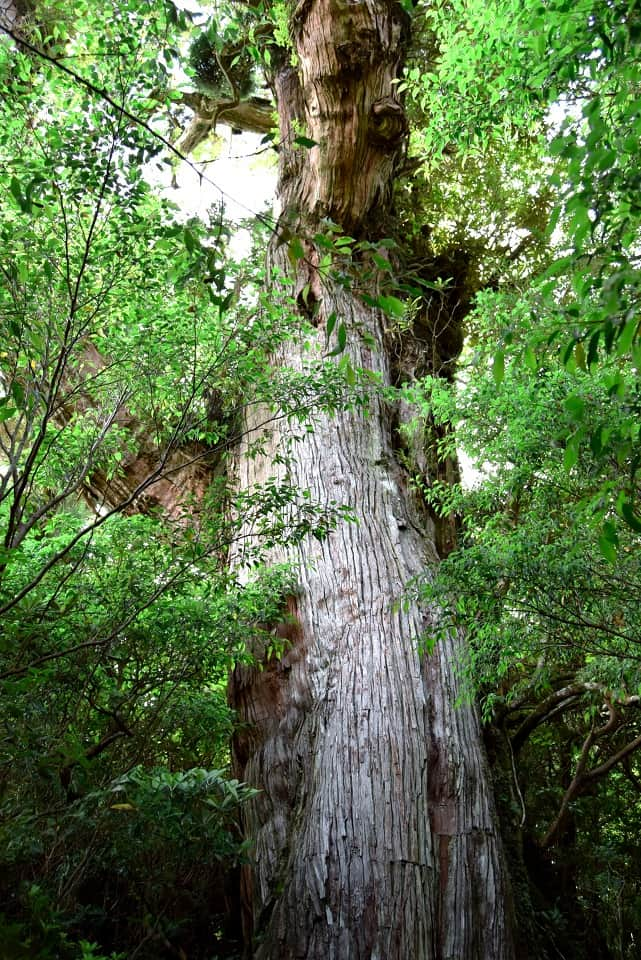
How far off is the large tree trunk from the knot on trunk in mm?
19

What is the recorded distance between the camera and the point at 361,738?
15.1 ft

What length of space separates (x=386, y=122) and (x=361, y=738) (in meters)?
5.99

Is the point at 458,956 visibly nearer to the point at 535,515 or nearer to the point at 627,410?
the point at 535,515

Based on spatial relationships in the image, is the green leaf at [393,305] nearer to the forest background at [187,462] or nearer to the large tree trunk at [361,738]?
the forest background at [187,462]

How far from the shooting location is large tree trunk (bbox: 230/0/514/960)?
12.9 ft

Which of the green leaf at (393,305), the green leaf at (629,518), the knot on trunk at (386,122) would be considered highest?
the knot on trunk at (386,122)

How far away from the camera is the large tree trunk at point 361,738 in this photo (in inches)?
155

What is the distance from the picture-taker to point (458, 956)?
399 centimetres

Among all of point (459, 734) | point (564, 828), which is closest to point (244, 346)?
point (459, 734)

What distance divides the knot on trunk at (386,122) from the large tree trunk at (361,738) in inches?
0.7

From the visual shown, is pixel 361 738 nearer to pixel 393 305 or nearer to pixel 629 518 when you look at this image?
pixel 629 518

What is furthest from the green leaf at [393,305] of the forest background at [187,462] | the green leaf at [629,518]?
the green leaf at [629,518]

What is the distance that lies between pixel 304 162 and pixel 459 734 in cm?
640

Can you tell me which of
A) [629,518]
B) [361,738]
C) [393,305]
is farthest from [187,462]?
[629,518]
